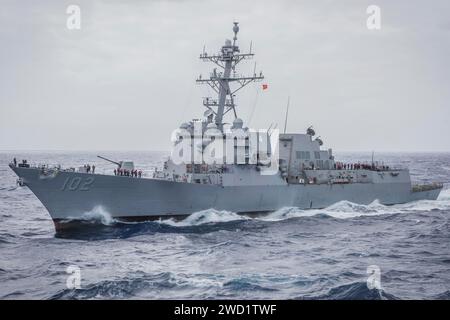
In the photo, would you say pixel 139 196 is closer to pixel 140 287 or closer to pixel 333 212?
pixel 140 287

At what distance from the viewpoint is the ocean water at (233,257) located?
1622 centimetres

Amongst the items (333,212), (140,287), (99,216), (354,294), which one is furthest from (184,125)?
(354,294)

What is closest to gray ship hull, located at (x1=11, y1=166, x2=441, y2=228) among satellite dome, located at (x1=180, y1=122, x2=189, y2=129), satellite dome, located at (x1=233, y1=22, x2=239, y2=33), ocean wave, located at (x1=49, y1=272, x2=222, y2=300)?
satellite dome, located at (x1=180, y1=122, x2=189, y2=129)

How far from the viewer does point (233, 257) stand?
20.9m

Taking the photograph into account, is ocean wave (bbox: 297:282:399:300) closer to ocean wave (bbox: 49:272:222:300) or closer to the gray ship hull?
ocean wave (bbox: 49:272:222:300)

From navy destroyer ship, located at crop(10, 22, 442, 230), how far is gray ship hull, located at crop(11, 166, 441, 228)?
0.15 feet

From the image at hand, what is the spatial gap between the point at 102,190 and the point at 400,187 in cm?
2277

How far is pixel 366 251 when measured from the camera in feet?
73.4

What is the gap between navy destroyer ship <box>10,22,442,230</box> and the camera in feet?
84.2

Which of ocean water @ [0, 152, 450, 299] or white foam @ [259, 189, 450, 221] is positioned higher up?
white foam @ [259, 189, 450, 221]

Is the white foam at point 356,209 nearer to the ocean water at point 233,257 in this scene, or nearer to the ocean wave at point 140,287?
the ocean water at point 233,257

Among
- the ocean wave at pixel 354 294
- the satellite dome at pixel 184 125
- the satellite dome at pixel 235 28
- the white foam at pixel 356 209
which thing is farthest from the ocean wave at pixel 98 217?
the ocean wave at pixel 354 294

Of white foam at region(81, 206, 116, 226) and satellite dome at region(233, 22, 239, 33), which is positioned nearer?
white foam at region(81, 206, 116, 226)
